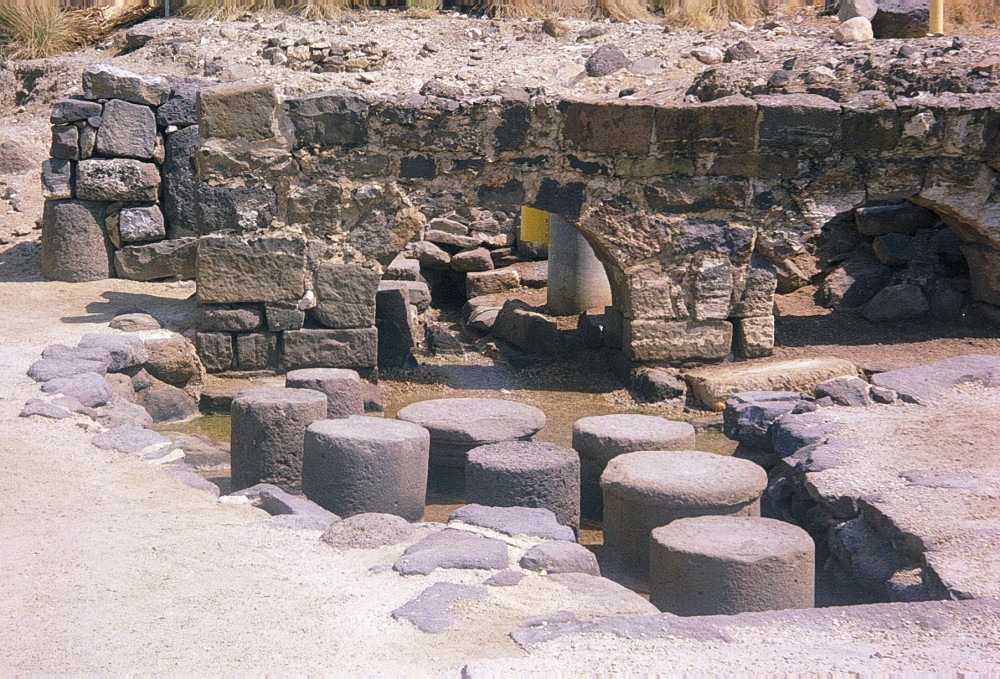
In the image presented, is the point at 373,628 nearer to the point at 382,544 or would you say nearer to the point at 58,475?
the point at 382,544

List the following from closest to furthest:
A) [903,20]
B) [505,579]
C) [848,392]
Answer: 1. [505,579]
2. [848,392]
3. [903,20]

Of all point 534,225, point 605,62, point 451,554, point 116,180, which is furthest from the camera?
point 534,225

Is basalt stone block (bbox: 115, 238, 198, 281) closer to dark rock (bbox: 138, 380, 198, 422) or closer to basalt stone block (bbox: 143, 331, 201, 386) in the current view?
basalt stone block (bbox: 143, 331, 201, 386)

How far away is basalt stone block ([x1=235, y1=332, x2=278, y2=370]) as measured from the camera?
7773 mm

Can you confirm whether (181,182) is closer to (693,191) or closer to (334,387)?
(334,387)

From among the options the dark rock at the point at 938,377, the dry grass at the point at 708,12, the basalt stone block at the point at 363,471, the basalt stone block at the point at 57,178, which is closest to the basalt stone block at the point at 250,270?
the basalt stone block at the point at 57,178

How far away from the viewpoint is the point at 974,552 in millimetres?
4027

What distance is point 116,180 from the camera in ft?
30.0

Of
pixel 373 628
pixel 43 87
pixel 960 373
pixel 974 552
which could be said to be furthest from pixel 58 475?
pixel 43 87

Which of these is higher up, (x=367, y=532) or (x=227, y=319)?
(x=227, y=319)

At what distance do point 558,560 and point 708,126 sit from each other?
4.84 meters

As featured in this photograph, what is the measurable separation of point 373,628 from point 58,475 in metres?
2.07

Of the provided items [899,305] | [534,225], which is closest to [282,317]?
[899,305]

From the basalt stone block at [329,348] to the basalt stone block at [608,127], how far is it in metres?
2.12
